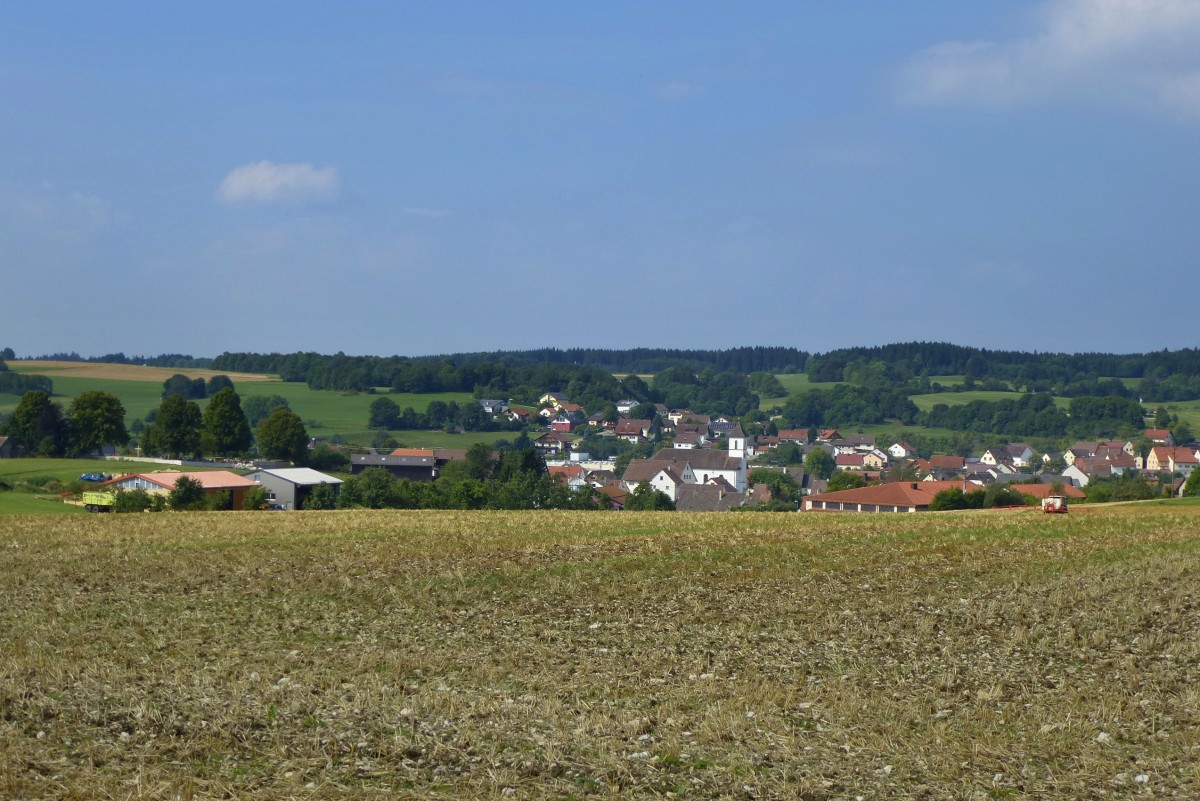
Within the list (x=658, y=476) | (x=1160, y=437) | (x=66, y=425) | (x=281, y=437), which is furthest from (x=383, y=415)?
(x=1160, y=437)

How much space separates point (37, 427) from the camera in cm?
9838

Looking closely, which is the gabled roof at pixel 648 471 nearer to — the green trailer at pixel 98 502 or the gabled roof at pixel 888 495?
the gabled roof at pixel 888 495

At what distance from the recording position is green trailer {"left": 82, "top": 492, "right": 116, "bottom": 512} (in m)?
59.6

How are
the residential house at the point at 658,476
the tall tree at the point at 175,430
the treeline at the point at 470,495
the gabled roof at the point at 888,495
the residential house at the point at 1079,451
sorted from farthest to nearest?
the residential house at the point at 1079,451, the residential house at the point at 658,476, the tall tree at the point at 175,430, the gabled roof at the point at 888,495, the treeline at the point at 470,495

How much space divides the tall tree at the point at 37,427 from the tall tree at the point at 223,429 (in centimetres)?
1159

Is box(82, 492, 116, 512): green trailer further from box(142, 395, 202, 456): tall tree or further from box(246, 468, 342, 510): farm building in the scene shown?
box(142, 395, 202, 456): tall tree

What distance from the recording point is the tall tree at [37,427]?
98.2 metres

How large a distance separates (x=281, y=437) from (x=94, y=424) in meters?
15.2

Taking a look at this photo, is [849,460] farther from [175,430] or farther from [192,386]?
[175,430]

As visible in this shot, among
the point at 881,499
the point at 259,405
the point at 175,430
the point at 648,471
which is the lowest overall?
the point at 648,471

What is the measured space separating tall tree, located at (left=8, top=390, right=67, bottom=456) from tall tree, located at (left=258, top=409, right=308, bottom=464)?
16.3m

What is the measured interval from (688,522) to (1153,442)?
160096 mm

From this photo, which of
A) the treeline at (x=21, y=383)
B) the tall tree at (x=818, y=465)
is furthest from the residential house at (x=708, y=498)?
the treeline at (x=21, y=383)

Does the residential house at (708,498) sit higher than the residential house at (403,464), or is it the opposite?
the residential house at (403,464)
